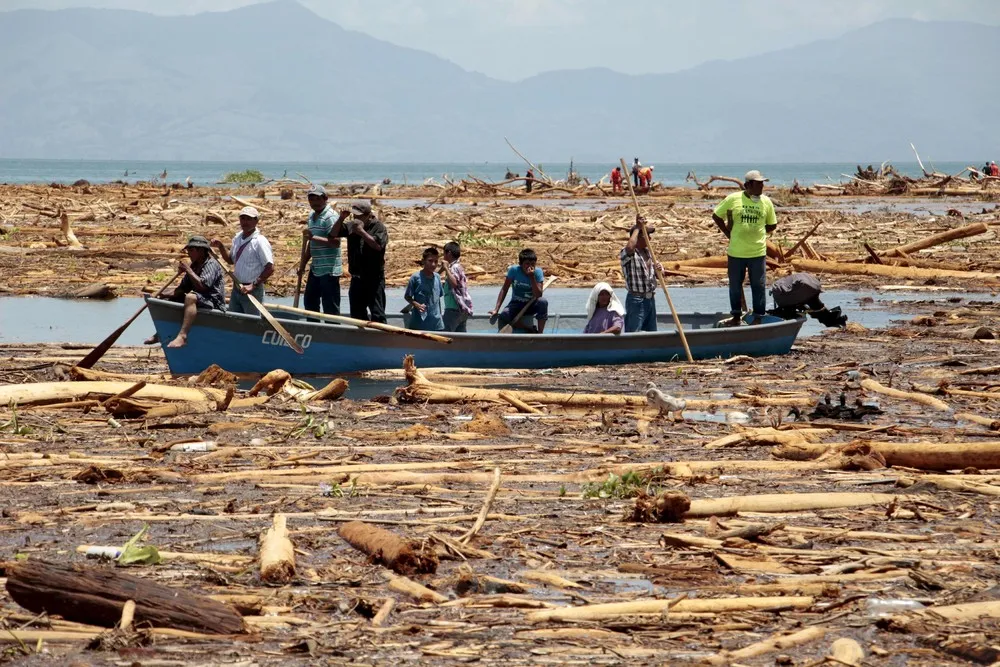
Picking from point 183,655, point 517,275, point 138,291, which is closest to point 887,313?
point 517,275

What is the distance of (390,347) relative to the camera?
1316cm

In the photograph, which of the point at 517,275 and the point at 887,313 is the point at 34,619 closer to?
the point at 517,275

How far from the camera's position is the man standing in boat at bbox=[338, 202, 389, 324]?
13.1 meters

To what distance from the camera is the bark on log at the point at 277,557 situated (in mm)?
5770

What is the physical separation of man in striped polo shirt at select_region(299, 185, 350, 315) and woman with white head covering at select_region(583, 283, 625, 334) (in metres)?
2.74

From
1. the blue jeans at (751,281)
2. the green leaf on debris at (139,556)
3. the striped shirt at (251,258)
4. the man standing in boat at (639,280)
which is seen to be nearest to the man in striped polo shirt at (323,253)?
the striped shirt at (251,258)

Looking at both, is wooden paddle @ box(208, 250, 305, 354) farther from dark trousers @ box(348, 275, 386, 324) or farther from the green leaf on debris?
the green leaf on debris

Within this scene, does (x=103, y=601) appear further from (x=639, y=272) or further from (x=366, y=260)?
(x=639, y=272)

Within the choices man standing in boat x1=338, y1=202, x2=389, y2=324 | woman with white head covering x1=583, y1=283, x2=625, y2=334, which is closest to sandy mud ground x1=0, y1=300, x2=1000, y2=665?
man standing in boat x1=338, y1=202, x2=389, y2=324

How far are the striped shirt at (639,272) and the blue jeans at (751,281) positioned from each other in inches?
43.7

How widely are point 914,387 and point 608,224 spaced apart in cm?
2239

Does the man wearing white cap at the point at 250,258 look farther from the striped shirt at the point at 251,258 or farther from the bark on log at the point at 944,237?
the bark on log at the point at 944,237

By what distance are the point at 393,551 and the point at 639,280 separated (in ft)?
28.3

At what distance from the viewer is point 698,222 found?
35.4 m
